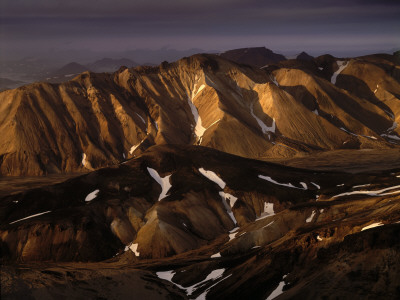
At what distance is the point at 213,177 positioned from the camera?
10344 centimetres

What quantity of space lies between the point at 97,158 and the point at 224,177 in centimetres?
7282

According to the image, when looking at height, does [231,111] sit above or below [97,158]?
above

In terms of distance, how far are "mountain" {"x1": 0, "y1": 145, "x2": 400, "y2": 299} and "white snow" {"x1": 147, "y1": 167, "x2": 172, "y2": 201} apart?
0.42 m

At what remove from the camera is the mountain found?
45.7 meters

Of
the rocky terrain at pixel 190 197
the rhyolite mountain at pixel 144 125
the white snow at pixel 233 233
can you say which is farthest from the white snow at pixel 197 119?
the white snow at pixel 233 233

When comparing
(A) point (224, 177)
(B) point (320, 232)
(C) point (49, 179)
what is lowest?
(C) point (49, 179)

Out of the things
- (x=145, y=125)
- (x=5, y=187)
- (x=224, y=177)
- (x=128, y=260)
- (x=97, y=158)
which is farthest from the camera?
(x=145, y=125)

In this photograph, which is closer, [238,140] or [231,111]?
[238,140]

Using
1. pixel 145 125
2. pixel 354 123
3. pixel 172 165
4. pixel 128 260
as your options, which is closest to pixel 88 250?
pixel 128 260

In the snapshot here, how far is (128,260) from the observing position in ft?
251

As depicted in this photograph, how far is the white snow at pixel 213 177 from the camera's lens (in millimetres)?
101000

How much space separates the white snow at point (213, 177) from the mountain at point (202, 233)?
374 mm

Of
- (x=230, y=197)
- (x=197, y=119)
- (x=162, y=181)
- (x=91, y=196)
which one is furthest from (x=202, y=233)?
(x=197, y=119)

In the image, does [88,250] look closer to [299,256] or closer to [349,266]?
[299,256]
